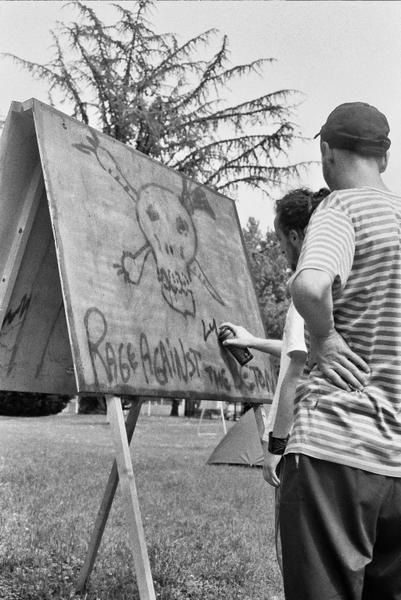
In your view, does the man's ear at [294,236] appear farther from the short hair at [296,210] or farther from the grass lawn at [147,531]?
the grass lawn at [147,531]

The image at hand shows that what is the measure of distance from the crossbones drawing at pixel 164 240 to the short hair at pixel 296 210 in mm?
723

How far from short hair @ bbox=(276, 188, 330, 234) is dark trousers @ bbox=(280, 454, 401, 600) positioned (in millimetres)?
1154

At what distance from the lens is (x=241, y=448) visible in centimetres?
1028

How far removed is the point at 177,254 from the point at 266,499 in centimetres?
432

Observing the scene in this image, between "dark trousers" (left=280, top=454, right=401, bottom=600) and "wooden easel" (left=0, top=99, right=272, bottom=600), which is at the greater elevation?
"wooden easel" (left=0, top=99, right=272, bottom=600)

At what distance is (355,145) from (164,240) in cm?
163

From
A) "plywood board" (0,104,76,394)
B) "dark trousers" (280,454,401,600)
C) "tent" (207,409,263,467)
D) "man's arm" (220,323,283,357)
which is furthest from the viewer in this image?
"tent" (207,409,263,467)

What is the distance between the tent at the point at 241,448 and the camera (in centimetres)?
1012

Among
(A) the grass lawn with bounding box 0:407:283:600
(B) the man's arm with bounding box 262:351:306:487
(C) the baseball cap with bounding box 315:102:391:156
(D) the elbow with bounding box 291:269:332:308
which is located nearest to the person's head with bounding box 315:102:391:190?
(C) the baseball cap with bounding box 315:102:391:156

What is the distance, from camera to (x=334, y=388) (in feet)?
5.34

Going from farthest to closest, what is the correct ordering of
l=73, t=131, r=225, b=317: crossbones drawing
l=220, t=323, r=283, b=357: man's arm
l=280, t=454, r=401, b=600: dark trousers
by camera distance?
l=220, t=323, r=283, b=357: man's arm, l=73, t=131, r=225, b=317: crossbones drawing, l=280, t=454, r=401, b=600: dark trousers

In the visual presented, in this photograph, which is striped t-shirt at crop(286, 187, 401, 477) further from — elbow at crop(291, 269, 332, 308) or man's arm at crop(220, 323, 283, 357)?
man's arm at crop(220, 323, 283, 357)

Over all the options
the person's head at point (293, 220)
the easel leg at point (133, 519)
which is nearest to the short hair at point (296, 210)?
the person's head at point (293, 220)

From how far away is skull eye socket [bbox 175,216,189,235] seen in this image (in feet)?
11.4
